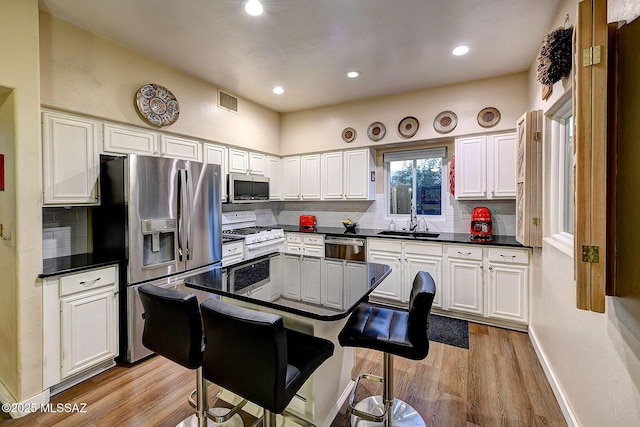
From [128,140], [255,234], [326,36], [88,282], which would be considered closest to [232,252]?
[255,234]

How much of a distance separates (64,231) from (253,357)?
2.49m

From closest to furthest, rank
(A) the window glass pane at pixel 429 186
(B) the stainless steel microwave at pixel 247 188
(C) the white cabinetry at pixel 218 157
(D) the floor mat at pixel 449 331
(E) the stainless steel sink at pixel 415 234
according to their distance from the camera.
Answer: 1. (D) the floor mat at pixel 449 331
2. (C) the white cabinetry at pixel 218 157
3. (E) the stainless steel sink at pixel 415 234
4. (B) the stainless steel microwave at pixel 247 188
5. (A) the window glass pane at pixel 429 186

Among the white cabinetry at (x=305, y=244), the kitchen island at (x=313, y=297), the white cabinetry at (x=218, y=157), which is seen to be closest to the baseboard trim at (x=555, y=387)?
the kitchen island at (x=313, y=297)

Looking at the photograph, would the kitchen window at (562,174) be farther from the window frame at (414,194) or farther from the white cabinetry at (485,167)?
the window frame at (414,194)

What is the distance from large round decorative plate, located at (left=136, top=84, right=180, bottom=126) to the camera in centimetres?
288

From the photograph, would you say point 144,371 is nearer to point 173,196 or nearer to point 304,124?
point 173,196

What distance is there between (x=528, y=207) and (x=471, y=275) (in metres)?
0.99

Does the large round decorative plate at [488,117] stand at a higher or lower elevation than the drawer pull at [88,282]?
higher

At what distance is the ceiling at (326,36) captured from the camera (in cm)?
221

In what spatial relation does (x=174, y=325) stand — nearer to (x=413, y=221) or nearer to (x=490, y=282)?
(x=490, y=282)

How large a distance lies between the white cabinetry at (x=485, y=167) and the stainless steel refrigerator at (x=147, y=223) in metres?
3.03

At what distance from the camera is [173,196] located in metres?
2.71

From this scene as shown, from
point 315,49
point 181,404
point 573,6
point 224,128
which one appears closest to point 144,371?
point 181,404

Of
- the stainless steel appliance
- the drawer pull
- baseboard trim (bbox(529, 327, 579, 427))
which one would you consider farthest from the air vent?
baseboard trim (bbox(529, 327, 579, 427))
